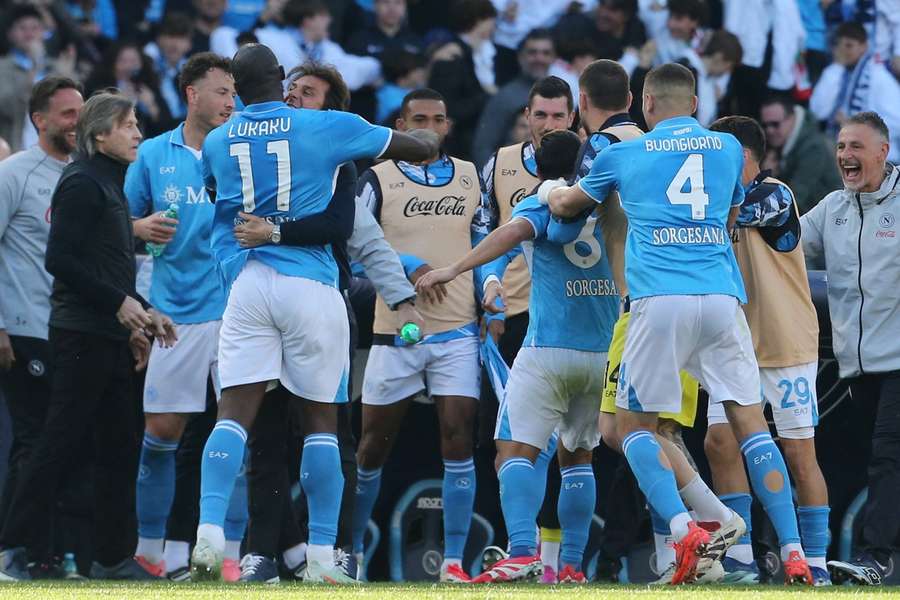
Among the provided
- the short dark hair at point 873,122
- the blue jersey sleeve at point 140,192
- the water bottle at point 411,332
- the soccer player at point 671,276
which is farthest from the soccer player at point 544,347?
the blue jersey sleeve at point 140,192

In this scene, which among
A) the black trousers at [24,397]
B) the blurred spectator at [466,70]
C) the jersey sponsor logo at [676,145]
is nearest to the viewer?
the jersey sponsor logo at [676,145]

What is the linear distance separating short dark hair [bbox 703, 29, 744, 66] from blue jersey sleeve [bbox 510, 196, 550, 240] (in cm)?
674

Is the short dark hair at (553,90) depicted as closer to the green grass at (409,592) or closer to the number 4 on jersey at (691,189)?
the number 4 on jersey at (691,189)

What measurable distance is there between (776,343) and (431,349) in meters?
1.86

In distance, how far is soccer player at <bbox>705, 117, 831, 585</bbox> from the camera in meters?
7.98

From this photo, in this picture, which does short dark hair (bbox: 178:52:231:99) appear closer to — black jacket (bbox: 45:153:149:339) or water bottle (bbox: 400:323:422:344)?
black jacket (bbox: 45:153:149:339)

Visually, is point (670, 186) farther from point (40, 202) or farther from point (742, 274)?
point (40, 202)

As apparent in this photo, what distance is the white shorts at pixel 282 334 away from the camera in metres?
7.18

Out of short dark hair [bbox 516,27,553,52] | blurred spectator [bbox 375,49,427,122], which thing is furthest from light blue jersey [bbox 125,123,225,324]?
short dark hair [bbox 516,27,553,52]

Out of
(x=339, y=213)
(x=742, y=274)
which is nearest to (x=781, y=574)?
(x=742, y=274)

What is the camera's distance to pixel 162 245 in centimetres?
873

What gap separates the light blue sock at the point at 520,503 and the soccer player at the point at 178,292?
1.65 metres

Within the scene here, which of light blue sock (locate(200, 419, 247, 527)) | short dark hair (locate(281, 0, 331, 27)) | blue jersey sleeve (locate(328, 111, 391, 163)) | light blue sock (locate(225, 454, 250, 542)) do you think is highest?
short dark hair (locate(281, 0, 331, 27))

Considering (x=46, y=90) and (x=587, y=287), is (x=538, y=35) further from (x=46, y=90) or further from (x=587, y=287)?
(x=587, y=287)
